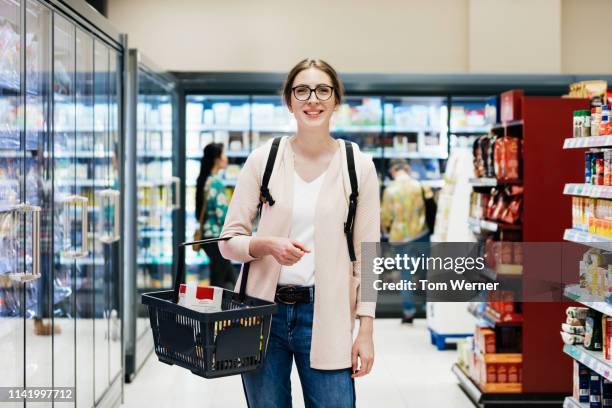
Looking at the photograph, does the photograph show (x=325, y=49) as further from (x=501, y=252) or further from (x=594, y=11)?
(x=501, y=252)

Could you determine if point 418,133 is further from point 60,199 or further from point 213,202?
point 60,199

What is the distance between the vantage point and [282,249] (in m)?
2.23

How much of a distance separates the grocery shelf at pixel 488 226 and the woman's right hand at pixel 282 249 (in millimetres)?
3212

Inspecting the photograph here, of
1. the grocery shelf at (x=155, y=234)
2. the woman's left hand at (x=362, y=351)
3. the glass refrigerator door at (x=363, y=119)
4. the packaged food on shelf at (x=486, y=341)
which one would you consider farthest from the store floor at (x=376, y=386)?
the woman's left hand at (x=362, y=351)

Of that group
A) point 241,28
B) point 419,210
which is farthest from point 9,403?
point 241,28

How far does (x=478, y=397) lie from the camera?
522 cm

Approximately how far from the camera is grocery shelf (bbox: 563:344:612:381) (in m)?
3.60

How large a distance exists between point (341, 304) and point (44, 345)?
6.10 ft

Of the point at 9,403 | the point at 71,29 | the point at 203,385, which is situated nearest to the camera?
the point at 9,403

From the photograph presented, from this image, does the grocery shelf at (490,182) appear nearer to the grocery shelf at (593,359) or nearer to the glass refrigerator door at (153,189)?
the grocery shelf at (593,359)

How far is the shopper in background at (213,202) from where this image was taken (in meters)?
7.79

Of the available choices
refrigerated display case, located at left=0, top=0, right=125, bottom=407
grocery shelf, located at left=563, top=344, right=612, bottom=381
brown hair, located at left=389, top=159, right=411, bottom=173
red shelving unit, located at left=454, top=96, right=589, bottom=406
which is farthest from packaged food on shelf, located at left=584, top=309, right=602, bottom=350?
brown hair, located at left=389, top=159, right=411, bottom=173

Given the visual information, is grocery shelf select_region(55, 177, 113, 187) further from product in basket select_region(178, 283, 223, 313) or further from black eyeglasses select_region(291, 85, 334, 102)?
black eyeglasses select_region(291, 85, 334, 102)

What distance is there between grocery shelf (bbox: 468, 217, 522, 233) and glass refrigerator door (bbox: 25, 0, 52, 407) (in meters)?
2.89
